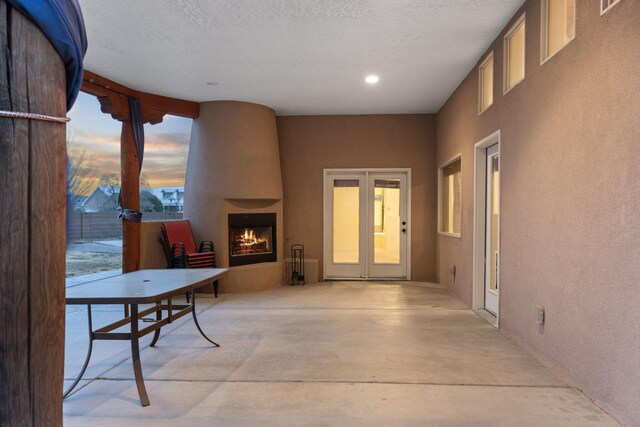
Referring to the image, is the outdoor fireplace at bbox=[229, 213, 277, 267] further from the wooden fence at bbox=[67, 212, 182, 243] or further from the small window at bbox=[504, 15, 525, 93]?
the small window at bbox=[504, 15, 525, 93]

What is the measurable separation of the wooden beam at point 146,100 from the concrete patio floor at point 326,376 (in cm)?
287

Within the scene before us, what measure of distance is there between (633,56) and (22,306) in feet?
9.25

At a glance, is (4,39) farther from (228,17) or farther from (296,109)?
(296,109)

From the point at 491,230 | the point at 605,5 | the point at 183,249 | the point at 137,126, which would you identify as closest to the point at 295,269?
the point at 183,249

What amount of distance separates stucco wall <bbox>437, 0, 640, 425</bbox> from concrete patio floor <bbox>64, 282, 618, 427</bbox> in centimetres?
28

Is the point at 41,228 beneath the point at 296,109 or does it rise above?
beneath

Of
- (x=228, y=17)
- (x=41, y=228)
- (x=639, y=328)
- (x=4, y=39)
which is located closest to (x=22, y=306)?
(x=41, y=228)

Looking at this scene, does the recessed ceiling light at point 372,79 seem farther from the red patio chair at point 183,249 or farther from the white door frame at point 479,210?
the red patio chair at point 183,249

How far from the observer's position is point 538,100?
3.31 metres

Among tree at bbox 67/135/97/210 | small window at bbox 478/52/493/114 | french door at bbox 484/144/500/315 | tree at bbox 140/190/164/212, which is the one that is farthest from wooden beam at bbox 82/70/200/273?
french door at bbox 484/144/500/315

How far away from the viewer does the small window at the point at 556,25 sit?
286 centimetres

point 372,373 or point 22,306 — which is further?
point 372,373

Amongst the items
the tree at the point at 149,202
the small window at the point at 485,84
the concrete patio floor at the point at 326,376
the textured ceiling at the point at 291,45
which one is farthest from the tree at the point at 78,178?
the small window at the point at 485,84

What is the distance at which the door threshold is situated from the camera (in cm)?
443
